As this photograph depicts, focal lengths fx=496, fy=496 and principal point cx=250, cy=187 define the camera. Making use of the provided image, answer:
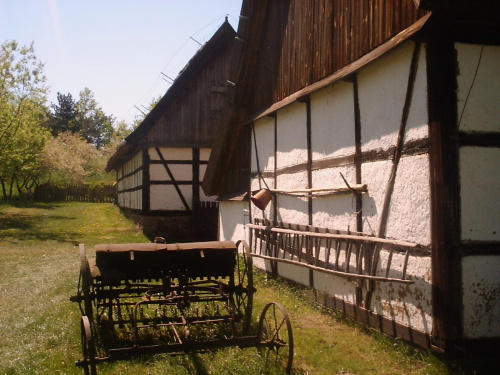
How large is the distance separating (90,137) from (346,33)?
7267cm

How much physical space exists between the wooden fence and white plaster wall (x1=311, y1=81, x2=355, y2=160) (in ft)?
124

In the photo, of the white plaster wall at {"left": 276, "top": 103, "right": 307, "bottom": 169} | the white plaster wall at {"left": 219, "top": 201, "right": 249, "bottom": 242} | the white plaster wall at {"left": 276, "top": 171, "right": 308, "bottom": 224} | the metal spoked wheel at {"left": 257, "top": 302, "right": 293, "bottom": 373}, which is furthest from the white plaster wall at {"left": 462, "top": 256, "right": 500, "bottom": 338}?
the white plaster wall at {"left": 219, "top": 201, "right": 249, "bottom": 242}

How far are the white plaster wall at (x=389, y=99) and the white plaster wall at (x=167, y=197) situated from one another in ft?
35.2

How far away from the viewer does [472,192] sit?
4.72 meters

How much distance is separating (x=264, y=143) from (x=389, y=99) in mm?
4390

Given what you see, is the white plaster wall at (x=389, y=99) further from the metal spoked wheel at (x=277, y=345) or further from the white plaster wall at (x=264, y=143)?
the white plaster wall at (x=264, y=143)

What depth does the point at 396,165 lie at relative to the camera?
5.40 metres

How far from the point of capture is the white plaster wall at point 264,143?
30.9 ft

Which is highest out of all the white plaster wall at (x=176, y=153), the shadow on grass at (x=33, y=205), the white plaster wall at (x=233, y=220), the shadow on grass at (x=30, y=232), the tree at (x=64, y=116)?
the tree at (x=64, y=116)

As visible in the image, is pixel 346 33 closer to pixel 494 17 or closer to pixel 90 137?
pixel 494 17

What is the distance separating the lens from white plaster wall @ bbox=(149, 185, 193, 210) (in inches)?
639

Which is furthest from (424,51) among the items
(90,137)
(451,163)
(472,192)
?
(90,137)

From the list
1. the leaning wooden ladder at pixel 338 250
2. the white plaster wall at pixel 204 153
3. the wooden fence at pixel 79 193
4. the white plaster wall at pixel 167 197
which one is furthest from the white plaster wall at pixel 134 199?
the wooden fence at pixel 79 193

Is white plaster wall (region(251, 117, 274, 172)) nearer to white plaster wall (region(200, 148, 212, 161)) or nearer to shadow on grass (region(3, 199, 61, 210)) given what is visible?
white plaster wall (region(200, 148, 212, 161))
